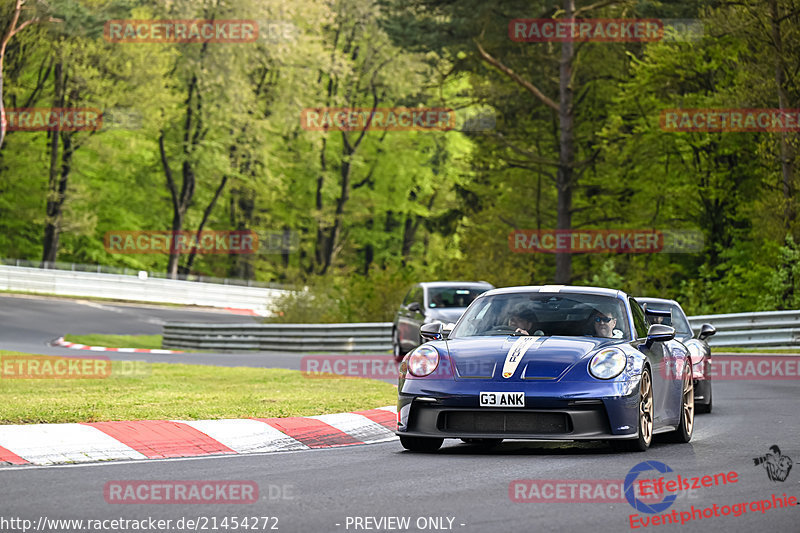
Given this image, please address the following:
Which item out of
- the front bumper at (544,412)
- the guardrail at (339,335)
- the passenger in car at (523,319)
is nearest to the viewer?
the front bumper at (544,412)

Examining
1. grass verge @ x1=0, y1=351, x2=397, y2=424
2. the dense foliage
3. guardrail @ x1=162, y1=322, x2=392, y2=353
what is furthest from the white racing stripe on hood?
guardrail @ x1=162, y1=322, x2=392, y2=353

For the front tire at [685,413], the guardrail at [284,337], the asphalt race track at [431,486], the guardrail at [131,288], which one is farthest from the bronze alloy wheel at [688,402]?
the guardrail at [131,288]

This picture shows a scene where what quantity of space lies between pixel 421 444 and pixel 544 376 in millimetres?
1324

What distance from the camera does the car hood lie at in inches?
394

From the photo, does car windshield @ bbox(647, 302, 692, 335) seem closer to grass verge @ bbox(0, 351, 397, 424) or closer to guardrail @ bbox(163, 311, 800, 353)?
grass verge @ bbox(0, 351, 397, 424)

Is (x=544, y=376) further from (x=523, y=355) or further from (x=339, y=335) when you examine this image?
(x=339, y=335)

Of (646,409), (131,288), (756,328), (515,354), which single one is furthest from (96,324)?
(646,409)

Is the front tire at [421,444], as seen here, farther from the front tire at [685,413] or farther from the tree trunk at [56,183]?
the tree trunk at [56,183]

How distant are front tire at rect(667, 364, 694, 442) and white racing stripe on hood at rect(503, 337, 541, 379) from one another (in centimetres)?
181

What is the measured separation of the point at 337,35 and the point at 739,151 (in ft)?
127

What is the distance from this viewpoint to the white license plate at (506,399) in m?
9.80

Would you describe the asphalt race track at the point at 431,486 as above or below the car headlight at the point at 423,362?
below

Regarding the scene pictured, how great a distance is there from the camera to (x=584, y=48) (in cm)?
4244

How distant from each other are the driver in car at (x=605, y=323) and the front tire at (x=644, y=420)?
0.56 m
